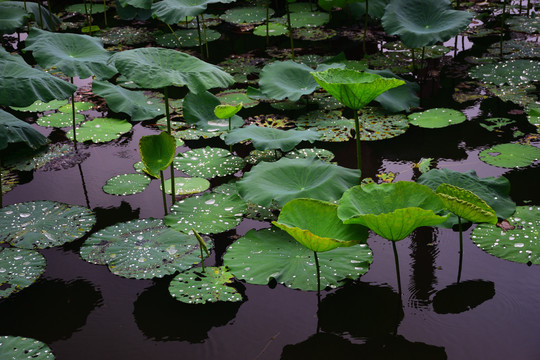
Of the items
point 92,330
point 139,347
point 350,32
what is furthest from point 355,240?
point 350,32

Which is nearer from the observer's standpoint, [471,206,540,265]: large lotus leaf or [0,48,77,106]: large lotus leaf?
[471,206,540,265]: large lotus leaf

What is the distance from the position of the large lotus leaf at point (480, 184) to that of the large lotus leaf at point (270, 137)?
654 millimetres

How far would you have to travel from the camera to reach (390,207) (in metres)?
2.21

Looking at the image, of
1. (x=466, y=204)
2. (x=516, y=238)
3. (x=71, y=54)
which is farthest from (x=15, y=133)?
(x=516, y=238)

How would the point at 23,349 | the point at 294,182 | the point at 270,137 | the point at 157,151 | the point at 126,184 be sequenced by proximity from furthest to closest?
the point at 126,184 → the point at 270,137 → the point at 157,151 → the point at 294,182 → the point at 23,349

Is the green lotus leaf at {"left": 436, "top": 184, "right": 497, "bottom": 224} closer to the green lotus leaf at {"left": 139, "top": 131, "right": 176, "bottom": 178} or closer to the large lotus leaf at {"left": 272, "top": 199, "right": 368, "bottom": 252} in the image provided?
the large lotus leaf at {"left": 272, "top": 199, "right": 368, "bottom": 252}

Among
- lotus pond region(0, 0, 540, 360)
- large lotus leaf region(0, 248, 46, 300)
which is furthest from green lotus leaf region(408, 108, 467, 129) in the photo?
large lotus leaf region(0, 248, 46, 300)

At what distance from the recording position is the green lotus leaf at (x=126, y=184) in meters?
3.07

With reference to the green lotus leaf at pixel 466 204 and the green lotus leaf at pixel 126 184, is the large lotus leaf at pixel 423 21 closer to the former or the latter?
the green lotus leaf at pixel 466 204

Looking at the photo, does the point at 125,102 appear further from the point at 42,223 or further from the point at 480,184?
the point at 480,184

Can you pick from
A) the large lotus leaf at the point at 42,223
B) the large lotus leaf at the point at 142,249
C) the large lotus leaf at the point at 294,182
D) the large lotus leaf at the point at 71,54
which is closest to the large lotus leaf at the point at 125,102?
the large lotus leaf at the point at 71,54

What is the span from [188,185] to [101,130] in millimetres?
1037

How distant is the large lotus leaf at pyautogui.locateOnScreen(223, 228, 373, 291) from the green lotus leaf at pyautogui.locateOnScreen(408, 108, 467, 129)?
58.4 inches

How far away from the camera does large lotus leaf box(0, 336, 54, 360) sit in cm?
198
